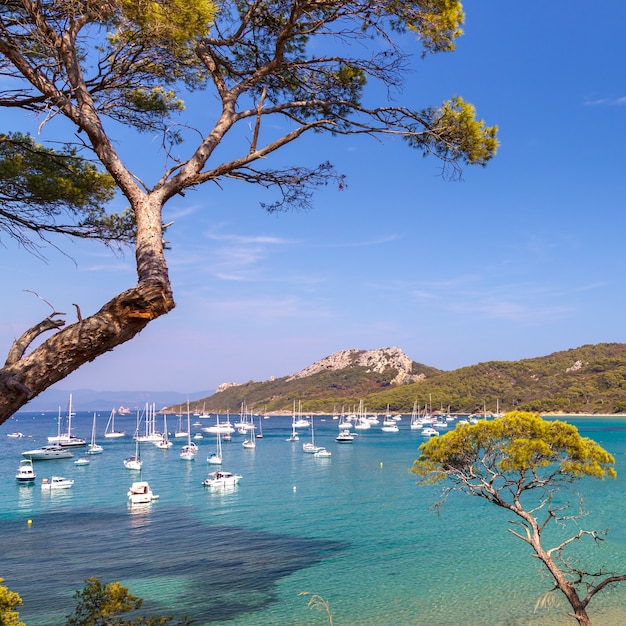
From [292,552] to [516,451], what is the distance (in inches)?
551

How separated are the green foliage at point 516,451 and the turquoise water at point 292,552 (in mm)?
5184

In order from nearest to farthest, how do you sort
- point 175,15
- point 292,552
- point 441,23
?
1. point 175,15
2. point 441,23
3. point 292,552

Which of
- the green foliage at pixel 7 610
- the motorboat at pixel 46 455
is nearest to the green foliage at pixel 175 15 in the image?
the green foliage at pixel 7 610

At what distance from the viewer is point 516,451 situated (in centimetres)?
1300

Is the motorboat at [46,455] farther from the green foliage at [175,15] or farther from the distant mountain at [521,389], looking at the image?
the distant mountain at [521,389]

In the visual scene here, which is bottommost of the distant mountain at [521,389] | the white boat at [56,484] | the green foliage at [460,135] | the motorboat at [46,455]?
the motorboat at [46,455]

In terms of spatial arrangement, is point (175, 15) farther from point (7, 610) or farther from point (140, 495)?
point (140, 495)

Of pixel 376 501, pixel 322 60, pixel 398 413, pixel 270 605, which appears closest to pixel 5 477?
pixel 376 501

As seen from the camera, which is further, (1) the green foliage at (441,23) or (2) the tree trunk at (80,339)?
(1) the green foliage at (441,23)

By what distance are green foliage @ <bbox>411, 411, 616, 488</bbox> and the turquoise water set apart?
5.18 m

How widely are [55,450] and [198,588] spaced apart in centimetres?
5772

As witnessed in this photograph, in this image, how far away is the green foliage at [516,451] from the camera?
12.4 meters

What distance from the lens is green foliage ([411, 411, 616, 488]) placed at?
12.4 m

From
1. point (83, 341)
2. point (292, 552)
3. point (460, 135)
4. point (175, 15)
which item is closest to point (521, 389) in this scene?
point (292, 552)
